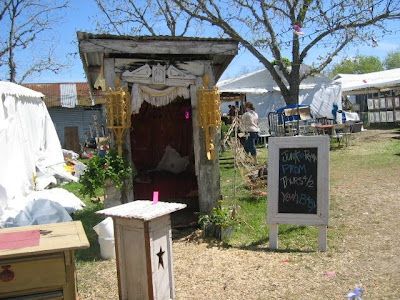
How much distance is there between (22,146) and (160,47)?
4906 millimetres

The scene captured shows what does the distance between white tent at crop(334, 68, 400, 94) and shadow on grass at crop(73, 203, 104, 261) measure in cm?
1682

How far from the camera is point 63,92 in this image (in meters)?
29.0

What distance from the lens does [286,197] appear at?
572cm

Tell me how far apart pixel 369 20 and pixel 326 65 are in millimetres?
2973

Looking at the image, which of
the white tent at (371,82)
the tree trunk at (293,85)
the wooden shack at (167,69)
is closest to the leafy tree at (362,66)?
the white tent at (371,82)

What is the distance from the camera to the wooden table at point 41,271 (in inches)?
117

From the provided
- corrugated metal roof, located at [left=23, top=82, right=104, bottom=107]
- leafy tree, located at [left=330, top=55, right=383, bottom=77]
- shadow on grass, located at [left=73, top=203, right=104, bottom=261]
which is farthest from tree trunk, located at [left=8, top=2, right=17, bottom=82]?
leafy tree, located at [left=330, top=55, right=383, bottom=77]

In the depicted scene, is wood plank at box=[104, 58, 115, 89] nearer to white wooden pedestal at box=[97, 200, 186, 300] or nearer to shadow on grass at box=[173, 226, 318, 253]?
shadow on grass at box=[173, 226, 318, 253]

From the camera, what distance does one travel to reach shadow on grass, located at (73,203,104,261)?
5.54m

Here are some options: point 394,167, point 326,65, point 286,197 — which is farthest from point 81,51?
point 326,65

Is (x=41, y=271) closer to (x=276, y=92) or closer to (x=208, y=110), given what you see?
(x=208, y=110)

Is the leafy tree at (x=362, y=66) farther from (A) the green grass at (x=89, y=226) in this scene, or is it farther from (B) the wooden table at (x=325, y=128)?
(A) the green grass at (x=89, y=226)

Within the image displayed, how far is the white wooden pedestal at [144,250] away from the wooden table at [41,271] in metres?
0.67

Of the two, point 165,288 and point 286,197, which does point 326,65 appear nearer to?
point 286,197
